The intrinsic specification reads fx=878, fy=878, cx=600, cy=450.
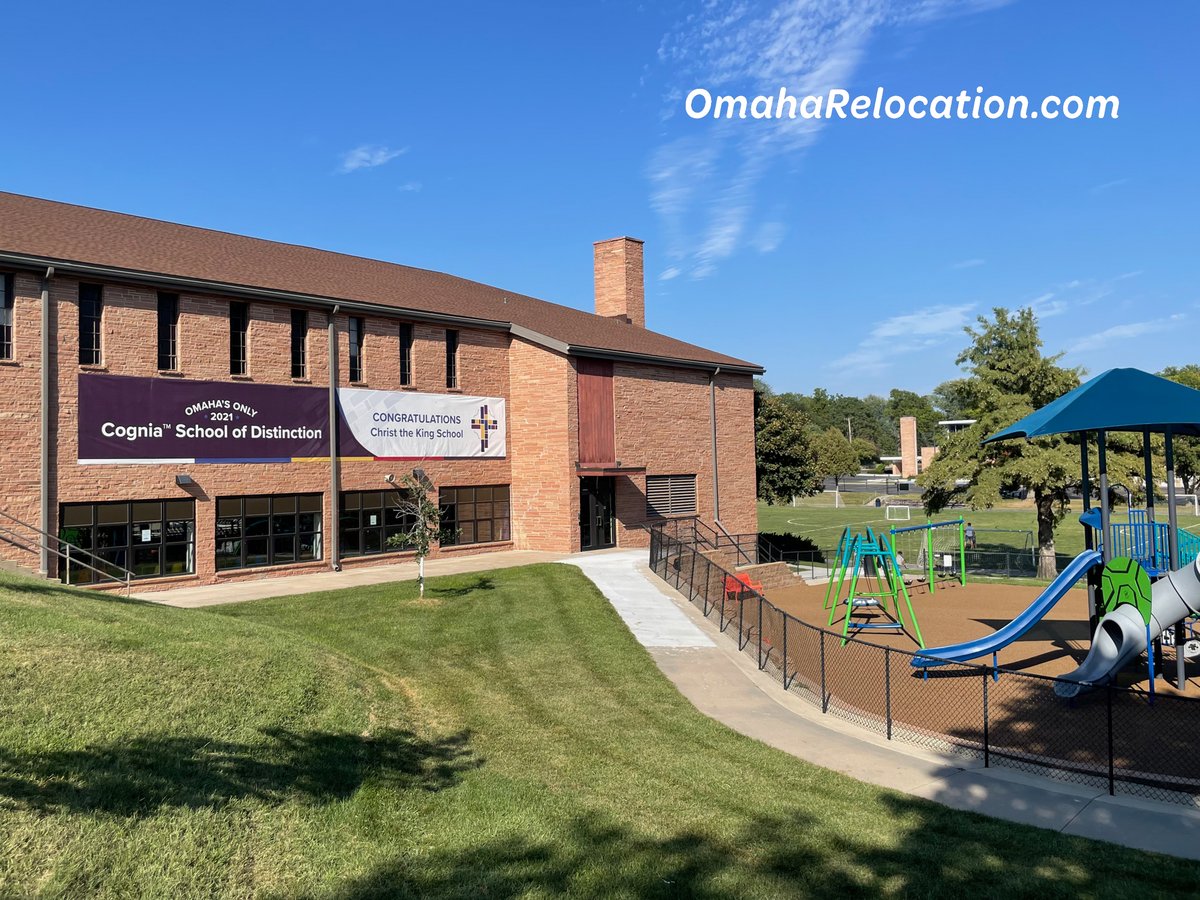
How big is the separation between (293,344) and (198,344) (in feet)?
9.83

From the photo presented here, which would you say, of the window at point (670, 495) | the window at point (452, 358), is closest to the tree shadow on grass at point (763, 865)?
the window at point (452, 358)

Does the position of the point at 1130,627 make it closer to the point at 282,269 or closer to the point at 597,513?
the point at 597,513

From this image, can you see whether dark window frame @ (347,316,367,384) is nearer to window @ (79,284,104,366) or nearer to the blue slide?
window @ (79,284,104,366)

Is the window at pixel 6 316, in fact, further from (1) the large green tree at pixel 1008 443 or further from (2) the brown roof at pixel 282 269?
(1) the large green tree at pixel 1008 443

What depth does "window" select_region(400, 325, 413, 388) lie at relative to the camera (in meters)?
28.8

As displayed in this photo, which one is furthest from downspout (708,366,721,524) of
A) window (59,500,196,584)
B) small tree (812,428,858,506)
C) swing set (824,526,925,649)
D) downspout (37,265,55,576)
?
small tree (812,428,858,506)

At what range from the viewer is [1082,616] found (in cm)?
2234

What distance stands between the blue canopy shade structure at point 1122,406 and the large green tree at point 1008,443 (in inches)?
585

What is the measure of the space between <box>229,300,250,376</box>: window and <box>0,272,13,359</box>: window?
17.1 feet

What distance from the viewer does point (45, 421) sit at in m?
20.7

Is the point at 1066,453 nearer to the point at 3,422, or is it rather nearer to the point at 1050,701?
the point at 1050,701

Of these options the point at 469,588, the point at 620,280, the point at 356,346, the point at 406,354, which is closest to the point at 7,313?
the point at 356,346

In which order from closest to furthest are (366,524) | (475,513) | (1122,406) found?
(1122,406)
(366,524)
(475,513)

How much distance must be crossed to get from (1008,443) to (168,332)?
1127 inches
